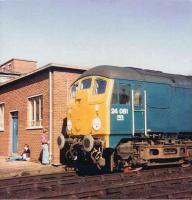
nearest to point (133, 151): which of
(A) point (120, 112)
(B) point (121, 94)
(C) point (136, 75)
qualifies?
(A) point (120, 112)

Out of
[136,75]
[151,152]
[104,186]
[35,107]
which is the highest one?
[136,75]

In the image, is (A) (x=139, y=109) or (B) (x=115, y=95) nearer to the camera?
(B) (x=115, y=95)

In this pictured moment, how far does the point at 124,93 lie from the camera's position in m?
12.0

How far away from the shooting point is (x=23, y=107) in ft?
59.6

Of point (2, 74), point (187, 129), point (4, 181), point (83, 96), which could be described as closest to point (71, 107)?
point (83, 96)

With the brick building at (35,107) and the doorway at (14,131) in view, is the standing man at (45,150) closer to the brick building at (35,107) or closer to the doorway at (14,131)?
the brick building at (35,107)

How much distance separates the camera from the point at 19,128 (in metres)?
18.4

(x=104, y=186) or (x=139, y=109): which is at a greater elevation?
(x=139, y=109)

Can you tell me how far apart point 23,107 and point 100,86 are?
7.22 meters

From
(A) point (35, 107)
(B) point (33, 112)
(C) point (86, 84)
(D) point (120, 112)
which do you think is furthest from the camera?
(B) point (33, 112)

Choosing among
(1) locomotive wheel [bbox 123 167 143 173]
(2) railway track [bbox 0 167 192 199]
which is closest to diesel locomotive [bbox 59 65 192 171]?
(1) locomotive wheel [bbox 123 167 143 173]

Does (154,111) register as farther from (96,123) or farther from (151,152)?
(96,123)

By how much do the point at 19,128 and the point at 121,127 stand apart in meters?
8.25

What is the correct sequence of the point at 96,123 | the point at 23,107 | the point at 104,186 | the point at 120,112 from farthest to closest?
the point at 23,107 → the point at 120,112 → the point at 96,123 → the point at 104,186
